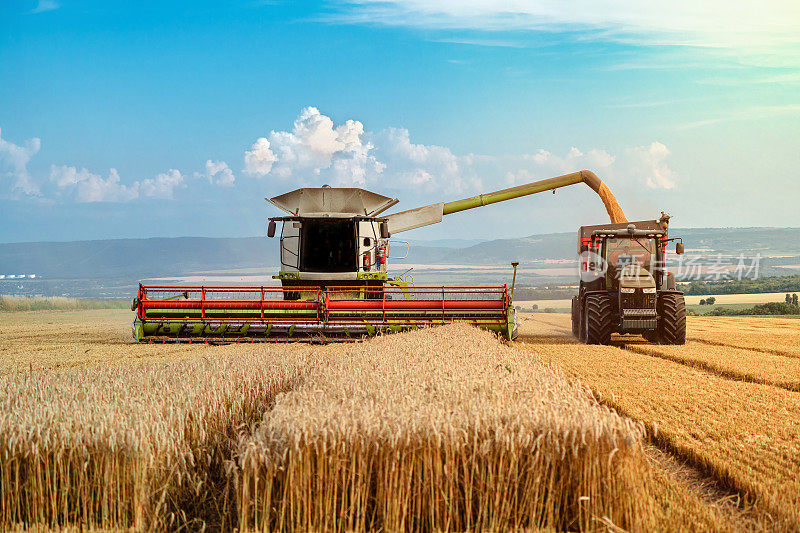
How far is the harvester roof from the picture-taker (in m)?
13.8

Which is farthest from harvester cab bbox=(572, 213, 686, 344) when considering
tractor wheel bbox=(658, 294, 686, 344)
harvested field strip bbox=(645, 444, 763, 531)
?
harvested field strip bbox=(645, 444, 763, 531)

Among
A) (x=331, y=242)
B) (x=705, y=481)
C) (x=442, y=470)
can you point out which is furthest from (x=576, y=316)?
(x=442, y=470)

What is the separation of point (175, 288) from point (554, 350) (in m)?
6.90

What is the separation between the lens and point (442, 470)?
396cm

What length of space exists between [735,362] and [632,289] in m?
2.63

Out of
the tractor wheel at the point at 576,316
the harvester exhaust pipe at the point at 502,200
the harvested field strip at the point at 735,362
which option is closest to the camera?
the harvested field strip at the point at 735,362

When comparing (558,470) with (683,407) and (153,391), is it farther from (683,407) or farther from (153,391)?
(683,407)

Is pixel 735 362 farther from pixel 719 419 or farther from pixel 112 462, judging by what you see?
pixel 112 462

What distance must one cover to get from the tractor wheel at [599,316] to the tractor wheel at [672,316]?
3.41ft

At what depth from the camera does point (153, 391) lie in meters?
5.57

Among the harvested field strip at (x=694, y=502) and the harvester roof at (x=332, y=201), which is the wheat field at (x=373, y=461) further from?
the harvester roof at (x=332, y=201)

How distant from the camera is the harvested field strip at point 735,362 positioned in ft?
31.5

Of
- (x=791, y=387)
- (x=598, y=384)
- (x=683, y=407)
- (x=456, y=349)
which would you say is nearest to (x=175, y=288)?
(x=456, y=349)

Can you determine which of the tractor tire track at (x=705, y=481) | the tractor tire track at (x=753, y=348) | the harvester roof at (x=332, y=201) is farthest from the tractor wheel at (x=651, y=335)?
the tractor tire track at (x=705, y=481)
